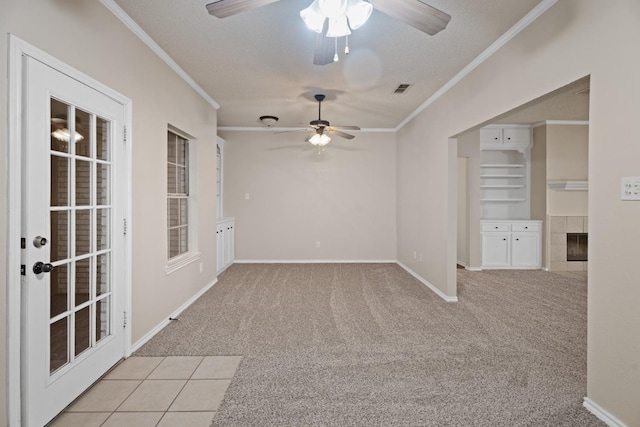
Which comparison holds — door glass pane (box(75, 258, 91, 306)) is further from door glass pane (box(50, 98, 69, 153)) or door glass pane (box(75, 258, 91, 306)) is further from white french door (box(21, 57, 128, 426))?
door glass pane (box(50, 98, 69, 153))

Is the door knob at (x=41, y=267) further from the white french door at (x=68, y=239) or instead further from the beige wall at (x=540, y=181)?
the beige wall at (x=540, y=181)

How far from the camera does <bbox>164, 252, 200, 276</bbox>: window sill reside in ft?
11.9

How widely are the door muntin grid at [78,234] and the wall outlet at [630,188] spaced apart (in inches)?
119

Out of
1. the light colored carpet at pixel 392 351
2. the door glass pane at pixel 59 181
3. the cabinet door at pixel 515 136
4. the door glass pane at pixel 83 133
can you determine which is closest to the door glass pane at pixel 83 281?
the door glass pane at pixel 59 181

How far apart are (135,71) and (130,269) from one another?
5.19 ft

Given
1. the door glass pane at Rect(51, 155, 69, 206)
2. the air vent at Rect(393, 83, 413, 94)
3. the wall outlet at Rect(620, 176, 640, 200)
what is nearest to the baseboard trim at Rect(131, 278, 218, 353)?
the door glass pane at Rect(51, 155, 69, 206)

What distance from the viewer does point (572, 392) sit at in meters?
2.29

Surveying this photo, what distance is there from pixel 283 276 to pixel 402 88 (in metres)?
3.29

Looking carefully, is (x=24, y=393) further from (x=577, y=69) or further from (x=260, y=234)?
(x=260, y=234)

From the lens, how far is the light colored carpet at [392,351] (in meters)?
2.09

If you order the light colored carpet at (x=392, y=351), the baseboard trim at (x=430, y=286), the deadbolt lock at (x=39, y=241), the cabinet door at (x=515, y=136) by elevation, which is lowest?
the light colored carpet at (x=392, y=351)

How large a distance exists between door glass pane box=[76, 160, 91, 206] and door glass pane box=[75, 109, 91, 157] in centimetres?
7

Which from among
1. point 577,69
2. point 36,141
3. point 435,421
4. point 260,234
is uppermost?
point 577,69

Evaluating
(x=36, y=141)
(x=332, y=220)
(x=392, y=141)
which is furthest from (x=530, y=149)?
(x=36, y=141)
